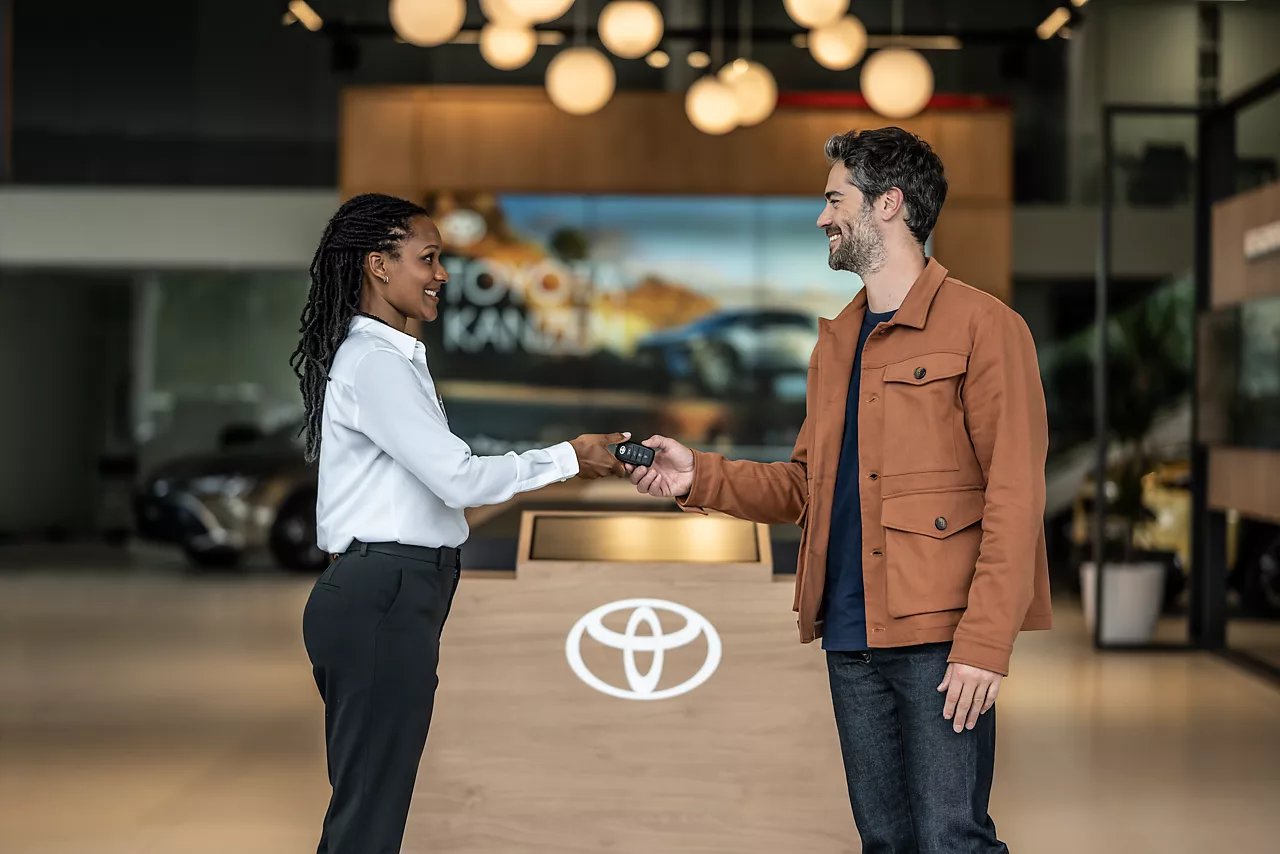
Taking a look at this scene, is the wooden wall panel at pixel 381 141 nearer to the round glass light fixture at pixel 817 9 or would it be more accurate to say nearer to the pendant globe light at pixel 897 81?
the pendant globe light at pixel 897 81

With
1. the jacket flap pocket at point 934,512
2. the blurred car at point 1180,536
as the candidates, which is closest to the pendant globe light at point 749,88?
the blurred car at point 1180,536

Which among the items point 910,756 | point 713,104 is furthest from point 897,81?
point 910,756

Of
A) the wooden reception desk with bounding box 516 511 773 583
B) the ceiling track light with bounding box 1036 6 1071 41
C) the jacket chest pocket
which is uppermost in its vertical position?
the ceiling track light with bounding box 1036 6 1071 41

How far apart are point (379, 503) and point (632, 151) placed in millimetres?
7268

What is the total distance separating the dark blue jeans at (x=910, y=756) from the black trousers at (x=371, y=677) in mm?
750

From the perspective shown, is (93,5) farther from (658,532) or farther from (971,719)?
(971,719)

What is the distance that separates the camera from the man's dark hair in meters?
2.19

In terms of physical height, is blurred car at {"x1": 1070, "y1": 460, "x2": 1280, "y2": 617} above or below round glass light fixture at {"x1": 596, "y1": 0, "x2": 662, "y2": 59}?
below

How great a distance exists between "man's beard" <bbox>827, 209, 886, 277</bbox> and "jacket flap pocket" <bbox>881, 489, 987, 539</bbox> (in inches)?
15.9

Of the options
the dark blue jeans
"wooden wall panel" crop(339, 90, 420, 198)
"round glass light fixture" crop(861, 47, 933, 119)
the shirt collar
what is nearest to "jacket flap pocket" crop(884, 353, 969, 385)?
the dark blue jeans

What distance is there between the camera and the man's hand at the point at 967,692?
79.6 inches

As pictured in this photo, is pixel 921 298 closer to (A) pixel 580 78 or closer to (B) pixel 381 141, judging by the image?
(A) pixel 580 78

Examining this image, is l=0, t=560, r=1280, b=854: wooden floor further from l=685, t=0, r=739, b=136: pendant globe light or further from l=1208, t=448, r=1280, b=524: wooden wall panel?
l=685, t=0, r=739, b=136: pendant globe light

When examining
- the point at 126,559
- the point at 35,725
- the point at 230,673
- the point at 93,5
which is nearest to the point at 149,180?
the point at 93,5
